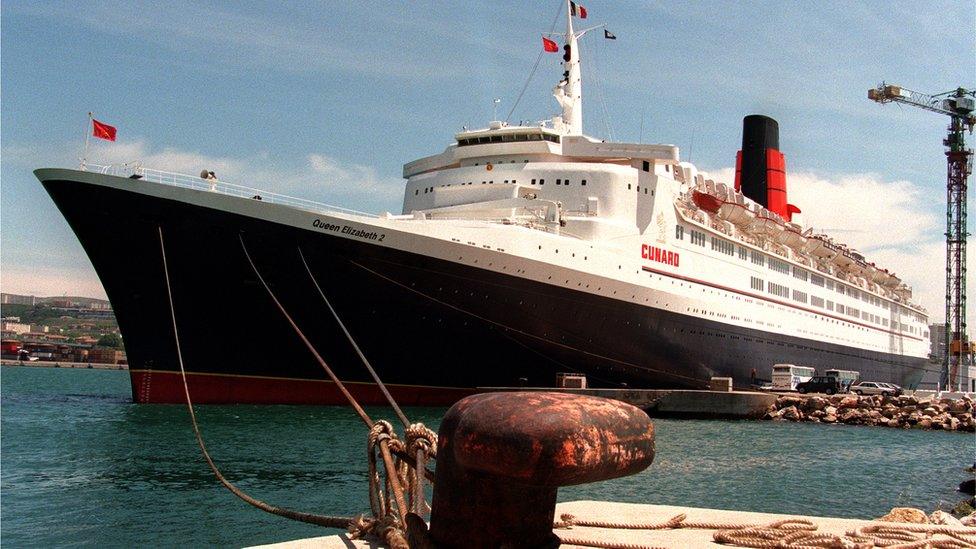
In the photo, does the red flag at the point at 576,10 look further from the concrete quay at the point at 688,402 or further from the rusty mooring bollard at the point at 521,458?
the rusty mooring bollard at the point at 521,458

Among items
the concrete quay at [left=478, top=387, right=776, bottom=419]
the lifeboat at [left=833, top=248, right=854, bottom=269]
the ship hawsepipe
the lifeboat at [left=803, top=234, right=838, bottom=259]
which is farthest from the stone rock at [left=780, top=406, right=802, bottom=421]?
the lifeboat at [left=833, top=248, right=854, bottom=269]

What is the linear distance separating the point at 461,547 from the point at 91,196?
17.9 m

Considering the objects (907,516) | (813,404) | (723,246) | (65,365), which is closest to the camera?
(907,516)

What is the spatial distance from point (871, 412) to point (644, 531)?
2517 cm

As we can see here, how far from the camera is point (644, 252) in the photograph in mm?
25500

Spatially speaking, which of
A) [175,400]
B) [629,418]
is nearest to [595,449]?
[629,418]

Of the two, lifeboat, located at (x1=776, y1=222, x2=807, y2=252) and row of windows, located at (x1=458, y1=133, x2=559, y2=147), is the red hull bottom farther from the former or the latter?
lifeboat, located at (x1=776, y1=222, x2=807, y2=252)

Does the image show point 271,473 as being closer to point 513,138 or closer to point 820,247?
point 513,138

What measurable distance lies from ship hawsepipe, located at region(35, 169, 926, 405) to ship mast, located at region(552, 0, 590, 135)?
29.6ft

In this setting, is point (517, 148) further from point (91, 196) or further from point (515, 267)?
point (91, 196)

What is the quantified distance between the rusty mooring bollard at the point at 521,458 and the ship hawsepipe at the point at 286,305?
16.3 m

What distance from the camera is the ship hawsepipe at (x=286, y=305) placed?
728 inches

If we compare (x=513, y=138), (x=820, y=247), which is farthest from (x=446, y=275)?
(x=820, y=247)

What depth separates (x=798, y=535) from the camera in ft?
14.1
